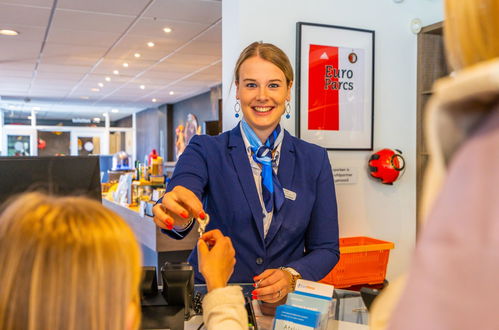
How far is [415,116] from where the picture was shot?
10.8 ft

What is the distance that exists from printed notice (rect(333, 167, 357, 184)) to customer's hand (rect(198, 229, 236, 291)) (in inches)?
77.6

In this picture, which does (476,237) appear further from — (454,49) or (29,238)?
(29,238)

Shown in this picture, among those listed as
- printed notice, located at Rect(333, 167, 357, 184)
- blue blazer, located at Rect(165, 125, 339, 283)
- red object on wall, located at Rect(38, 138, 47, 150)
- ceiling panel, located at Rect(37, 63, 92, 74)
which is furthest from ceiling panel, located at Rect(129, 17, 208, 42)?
red object on wall, located at Rect(38, 138, 47, 150)

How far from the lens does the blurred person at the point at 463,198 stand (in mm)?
400

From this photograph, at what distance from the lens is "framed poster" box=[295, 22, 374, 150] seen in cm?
294

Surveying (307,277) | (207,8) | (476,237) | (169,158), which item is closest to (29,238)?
(476,237)

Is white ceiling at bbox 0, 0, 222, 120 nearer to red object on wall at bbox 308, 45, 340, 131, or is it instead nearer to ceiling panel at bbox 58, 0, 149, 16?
ceiling panel at bbox 58, 0, 149, 16

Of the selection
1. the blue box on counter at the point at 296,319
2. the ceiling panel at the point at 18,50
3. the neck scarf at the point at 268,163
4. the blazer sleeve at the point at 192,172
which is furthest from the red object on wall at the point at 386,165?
the ceiling panel at the point at 18,50

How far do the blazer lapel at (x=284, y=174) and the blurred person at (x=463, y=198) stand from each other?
146cm

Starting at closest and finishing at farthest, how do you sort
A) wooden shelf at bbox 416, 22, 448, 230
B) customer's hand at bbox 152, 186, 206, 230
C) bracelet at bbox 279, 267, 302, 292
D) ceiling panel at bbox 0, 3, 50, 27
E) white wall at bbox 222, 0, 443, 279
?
customer's hand at bbox 152, 186, 206, 230 → bracelet at bbox 279, 267, 302, 292 → white wall at bbox 222, 0, 443, 279 → wooden shelf at bbox 416, 22, 448, 230 → ceiling panel at bbox 0, 3, 50, 27

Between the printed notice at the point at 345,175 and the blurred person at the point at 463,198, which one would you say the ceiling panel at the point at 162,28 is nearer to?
the printed notice at the point at 345,175

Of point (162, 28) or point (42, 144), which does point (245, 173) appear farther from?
point (42, 144)

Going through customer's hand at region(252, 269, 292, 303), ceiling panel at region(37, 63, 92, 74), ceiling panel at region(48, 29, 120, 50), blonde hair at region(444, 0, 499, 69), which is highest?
ceiling panel at region(48, 29, 120, 50)

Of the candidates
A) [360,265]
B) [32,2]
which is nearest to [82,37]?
[32,2]
